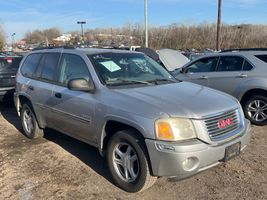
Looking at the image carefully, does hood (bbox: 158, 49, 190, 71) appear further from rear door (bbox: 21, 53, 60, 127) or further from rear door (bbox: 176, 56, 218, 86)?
rear door (bbox: 21, 53, 60, 127)

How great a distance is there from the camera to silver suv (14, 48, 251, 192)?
13.0 feet

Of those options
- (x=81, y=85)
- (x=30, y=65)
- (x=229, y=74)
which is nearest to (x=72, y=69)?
(x=81, y=85)

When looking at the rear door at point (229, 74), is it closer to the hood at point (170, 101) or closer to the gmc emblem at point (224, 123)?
the hood at point (170, 101)

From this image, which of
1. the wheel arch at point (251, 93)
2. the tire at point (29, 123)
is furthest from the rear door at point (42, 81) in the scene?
the wheel arch at point (251, 93)

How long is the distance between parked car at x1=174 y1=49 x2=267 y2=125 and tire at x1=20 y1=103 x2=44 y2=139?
408 centimetres

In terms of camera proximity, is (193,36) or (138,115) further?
(193,36)

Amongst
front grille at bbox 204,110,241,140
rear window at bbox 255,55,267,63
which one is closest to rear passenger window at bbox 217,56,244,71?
rear window at bbox 255,55,267,63

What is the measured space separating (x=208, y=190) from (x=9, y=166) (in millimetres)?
3028

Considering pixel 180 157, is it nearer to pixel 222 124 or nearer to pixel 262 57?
pixel 222 124

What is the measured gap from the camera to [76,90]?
16.6 ft

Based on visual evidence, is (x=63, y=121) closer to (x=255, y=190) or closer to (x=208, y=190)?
(x=208, y=190)

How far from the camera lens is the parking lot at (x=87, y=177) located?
438 cm

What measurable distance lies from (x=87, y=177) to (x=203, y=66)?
4.95 m

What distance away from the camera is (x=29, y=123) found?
6.98 metres
